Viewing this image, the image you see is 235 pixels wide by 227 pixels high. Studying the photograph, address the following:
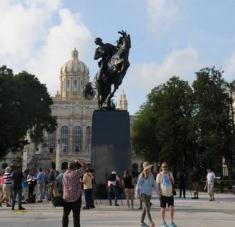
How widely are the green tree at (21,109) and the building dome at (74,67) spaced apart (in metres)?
85.0

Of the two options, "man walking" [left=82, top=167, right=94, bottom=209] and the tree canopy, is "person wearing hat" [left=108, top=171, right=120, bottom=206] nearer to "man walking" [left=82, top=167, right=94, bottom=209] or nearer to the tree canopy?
"man walking" [left=82, top=167, right=94, bottom=209]

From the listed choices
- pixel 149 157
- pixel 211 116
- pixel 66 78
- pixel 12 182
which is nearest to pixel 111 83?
pixel 12 182

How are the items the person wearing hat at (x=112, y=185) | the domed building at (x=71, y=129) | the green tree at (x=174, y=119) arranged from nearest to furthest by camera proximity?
1. the person wearing hat at (x=112, y=185)
2. the green tree at (x=174, y=119)
3. the domed building at (x=71, y=129)

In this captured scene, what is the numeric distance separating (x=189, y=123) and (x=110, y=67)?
31708 millimetres

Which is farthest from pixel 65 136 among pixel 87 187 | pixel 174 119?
pixel 87 187

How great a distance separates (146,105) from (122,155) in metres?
51.3

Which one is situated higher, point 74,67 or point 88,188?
point 74,67

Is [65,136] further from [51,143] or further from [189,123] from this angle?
[189,123]

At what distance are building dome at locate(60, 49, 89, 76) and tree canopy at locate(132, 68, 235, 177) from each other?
3228 inches

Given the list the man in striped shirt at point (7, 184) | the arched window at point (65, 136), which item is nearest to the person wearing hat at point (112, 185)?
the man in striped shirt at point (7, 184)

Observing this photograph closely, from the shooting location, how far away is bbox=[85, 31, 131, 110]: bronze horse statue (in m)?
28.8

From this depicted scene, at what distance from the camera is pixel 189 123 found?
59.7m

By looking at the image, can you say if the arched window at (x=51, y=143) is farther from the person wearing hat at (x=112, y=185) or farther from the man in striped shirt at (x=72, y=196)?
the man in striped shirt at (x=72, y=196)

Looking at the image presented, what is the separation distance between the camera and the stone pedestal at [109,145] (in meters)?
27.2
